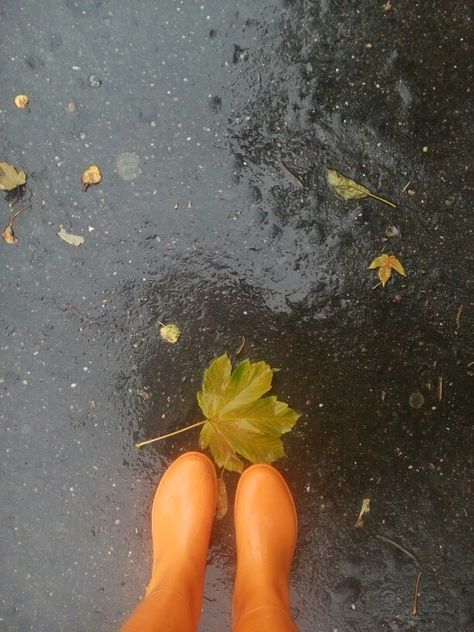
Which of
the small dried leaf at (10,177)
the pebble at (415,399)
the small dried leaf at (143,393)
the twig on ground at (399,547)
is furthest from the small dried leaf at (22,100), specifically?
the twig on ground at (399,547)

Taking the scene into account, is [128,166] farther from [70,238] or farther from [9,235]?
[9,235]

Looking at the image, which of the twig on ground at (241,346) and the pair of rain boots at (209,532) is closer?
the pair of rain boots at (209,532)

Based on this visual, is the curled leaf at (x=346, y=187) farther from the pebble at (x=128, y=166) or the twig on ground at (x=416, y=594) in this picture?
the twig on ground at (x=416, y=594)

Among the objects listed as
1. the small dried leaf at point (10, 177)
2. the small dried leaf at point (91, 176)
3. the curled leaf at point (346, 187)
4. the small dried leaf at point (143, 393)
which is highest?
the curled leaf at point (346, 187)

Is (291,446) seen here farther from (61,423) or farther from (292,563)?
(61,423)

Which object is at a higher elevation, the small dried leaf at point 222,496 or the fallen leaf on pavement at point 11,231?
the fallen leaf on pavement at point 11,231

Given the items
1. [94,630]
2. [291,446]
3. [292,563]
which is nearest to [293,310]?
[291,446]

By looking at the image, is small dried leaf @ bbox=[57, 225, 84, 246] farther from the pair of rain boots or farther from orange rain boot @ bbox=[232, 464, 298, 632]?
orange rain boot @ bbox=[232, 464, 298, 632]
